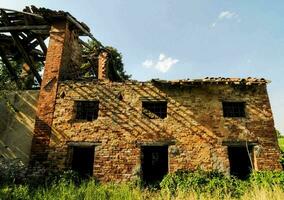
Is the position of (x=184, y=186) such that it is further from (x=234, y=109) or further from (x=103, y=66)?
(x=103, y=66)

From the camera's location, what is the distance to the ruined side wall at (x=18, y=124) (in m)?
11.1

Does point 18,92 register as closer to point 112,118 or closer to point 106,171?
point 112,118

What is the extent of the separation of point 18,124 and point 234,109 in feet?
29.7

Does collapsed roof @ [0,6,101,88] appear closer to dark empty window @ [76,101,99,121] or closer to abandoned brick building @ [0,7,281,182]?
abandoned brick building @ [0,7,281,182]

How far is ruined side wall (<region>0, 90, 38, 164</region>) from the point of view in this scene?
1114 centimetres

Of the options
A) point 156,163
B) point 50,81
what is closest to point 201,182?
point 156,163

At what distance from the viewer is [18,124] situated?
457 inches

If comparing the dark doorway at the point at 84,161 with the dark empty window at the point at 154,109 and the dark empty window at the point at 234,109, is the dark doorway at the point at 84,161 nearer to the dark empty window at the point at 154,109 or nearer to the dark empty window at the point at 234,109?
the dark empty window at the point at 154,109

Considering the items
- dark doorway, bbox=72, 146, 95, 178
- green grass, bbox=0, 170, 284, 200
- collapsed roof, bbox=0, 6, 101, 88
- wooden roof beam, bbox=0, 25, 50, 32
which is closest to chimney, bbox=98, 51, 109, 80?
collapsed roof, bbox=0, 6, 101, 88

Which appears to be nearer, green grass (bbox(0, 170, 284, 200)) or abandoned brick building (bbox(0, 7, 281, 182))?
green grass (bbox(0, 170, 284, 200))

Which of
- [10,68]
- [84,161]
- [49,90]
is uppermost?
[10,68]

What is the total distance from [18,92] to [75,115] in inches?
112

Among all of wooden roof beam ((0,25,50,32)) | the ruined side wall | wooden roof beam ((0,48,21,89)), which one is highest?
wooden roof beam ((0,25,50,32))

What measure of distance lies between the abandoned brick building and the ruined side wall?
39 cm
